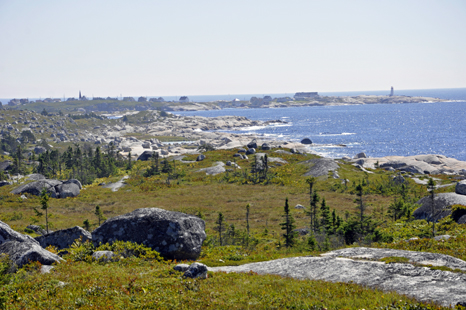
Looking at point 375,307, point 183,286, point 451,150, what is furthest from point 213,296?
point 451,150

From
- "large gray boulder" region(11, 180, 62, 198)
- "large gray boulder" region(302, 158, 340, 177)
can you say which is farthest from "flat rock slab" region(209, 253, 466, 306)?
"large gray boulder" region(302, 158, 340, 177)

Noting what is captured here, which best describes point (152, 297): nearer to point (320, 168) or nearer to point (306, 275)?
point (306, 275)

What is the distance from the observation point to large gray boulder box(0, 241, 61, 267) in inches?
672

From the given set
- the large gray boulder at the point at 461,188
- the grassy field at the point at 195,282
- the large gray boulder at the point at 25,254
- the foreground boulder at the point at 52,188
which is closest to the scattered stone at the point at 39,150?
the foreground boulder at the point at 52,188

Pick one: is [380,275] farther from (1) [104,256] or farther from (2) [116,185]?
(2) [116,185]

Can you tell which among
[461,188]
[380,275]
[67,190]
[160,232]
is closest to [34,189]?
[67,190]

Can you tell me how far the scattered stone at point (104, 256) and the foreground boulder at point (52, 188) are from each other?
44.2 m

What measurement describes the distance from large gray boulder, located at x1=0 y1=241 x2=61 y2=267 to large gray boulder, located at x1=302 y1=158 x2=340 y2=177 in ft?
231

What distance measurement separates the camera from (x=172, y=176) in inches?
3189

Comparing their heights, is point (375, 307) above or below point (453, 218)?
above

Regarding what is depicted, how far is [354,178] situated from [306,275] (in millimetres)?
Answer: 66664

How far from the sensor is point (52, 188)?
60375 mm

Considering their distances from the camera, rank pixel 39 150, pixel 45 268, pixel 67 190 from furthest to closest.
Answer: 1. pixel 39 150
2. pixel 67 190
3. pixel 45 268

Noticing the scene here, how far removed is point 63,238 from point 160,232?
27.9 feet
